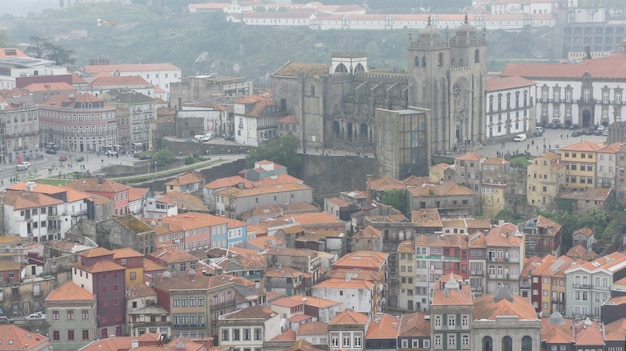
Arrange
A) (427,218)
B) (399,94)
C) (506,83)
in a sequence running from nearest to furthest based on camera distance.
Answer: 1. (427,218)
2. (399,94)
3. (506,83)

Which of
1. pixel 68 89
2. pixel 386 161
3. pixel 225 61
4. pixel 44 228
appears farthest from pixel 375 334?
pixel 225 61

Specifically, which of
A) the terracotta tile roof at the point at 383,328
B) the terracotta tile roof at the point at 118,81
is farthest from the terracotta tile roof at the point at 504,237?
the terracotta tile roof at the point at 118,81

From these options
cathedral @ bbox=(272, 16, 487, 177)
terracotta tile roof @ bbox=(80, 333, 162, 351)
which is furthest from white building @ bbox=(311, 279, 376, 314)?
cathedral @ bbox=(272, 16, 487, 177)

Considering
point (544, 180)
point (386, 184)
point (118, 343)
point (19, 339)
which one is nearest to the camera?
point (19, 339)

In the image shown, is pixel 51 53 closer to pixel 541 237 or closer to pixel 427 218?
pixel 427 218

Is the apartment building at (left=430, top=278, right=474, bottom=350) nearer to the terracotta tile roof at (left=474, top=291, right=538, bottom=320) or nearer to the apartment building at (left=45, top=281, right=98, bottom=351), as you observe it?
the terracotta tile roof at (left=474, top=291, right=538, bottom=320)

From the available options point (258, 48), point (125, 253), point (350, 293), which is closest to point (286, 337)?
point (350, 293)
